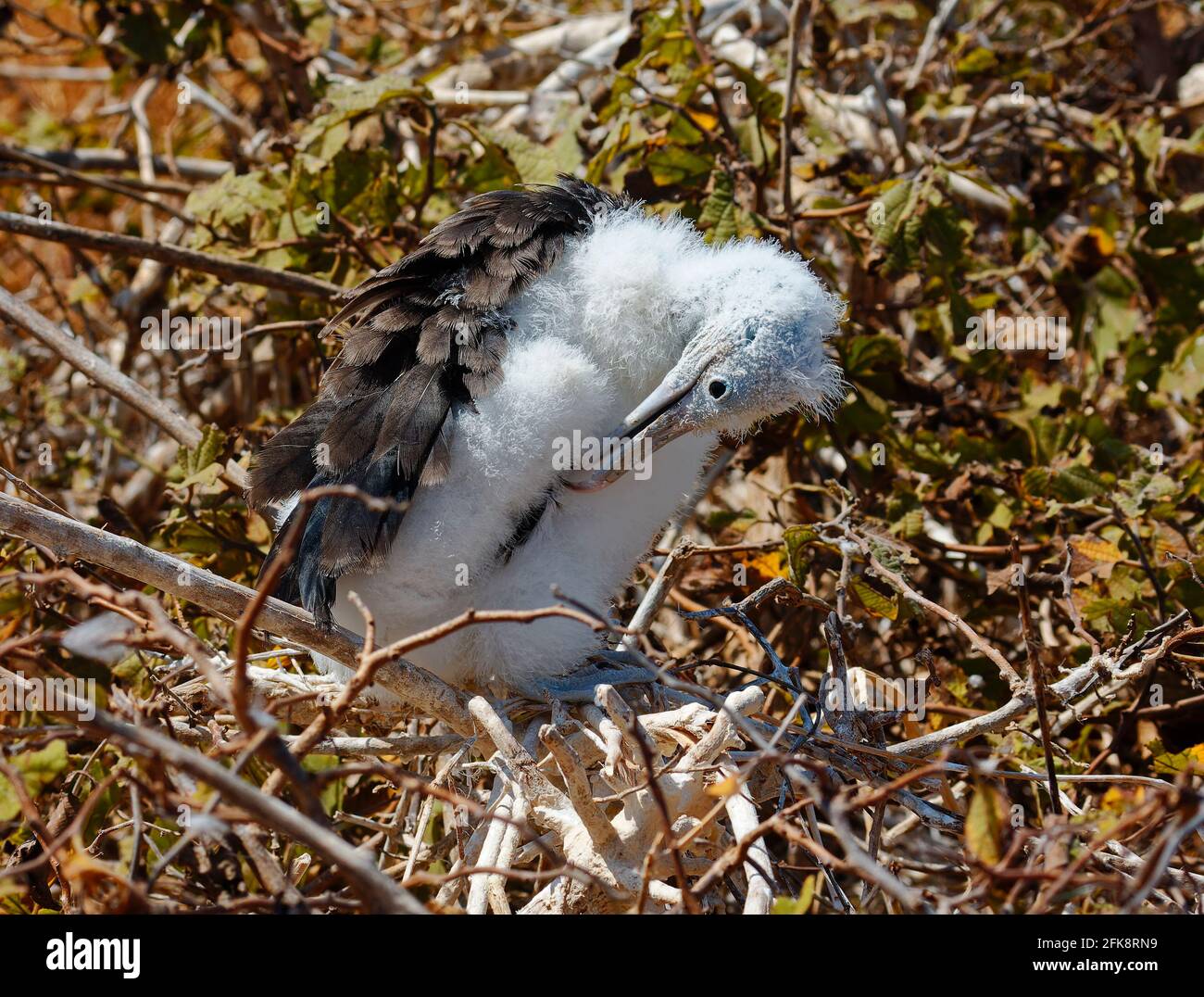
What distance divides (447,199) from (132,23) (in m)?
1.37

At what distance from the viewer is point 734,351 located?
2562 mm

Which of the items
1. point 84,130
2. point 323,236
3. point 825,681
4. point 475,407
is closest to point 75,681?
point 475,407

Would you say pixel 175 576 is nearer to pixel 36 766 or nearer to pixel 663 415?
pixel 36 766

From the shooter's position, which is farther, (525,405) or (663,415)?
(663,415)

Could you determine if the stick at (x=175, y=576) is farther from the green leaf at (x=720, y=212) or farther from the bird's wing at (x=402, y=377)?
the green leaf at (x=720, y=212)

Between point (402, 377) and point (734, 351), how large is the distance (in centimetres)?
73

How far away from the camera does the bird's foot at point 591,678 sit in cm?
241

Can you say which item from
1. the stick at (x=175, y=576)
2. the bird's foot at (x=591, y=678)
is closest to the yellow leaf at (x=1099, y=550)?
the bird's foot at (x=591, y=678)

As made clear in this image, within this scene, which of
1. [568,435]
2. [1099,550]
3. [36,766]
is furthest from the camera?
[1099,550]

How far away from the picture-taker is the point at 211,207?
3.34 metres

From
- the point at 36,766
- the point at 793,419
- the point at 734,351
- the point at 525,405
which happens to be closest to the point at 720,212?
the point at 793,419

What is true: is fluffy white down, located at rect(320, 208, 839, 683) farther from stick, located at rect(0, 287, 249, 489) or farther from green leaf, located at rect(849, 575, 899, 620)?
stick, located at rect(0, 287, 249, 489)

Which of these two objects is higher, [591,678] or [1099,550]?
[1099,550]

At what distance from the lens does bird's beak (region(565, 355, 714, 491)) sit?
258cm
